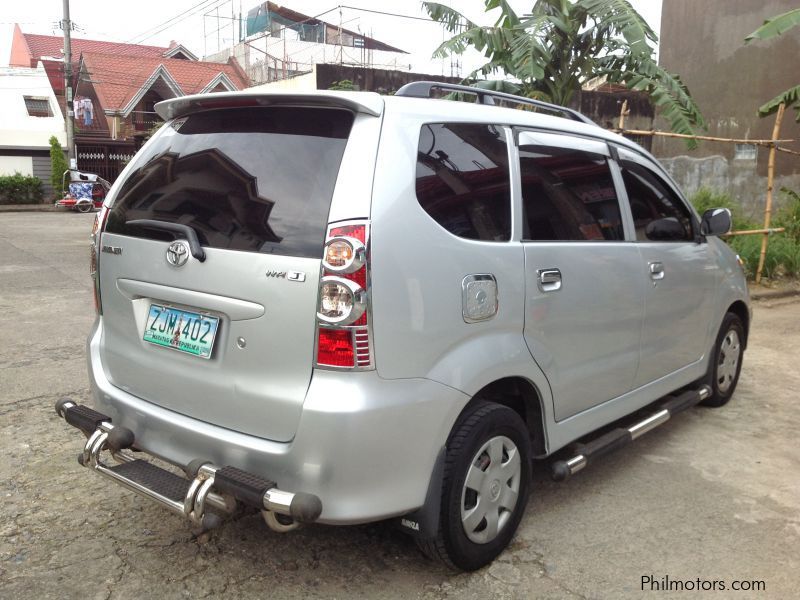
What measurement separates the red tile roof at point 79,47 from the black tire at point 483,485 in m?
39.3

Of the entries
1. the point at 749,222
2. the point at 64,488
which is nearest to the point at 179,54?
the point at 749,222

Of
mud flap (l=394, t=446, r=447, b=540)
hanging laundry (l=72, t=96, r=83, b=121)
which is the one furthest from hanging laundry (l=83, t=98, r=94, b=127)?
mud flap (l=394, t=446, r=447, b=540)

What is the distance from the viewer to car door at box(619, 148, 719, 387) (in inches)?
150

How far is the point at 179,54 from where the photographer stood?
121 ft

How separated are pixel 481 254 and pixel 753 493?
7.07ft

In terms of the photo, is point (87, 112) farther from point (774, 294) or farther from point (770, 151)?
point (774, 294)

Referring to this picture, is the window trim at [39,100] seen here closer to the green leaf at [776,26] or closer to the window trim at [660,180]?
the green leaf at [776,26]

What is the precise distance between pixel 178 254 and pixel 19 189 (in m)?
28.4

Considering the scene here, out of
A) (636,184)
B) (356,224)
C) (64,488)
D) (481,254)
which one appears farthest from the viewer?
(636,184)

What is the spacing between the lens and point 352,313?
2.32 metres

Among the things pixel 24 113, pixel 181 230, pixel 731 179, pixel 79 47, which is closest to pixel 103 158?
pixel 24 113

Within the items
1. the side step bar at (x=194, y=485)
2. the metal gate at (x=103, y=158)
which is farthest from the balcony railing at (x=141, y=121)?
the side step bar at (x=194, y=485)

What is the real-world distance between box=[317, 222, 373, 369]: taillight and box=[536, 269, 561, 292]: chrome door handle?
949 millimetres

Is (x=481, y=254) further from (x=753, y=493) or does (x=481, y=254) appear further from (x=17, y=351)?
(x=17, y=351)
